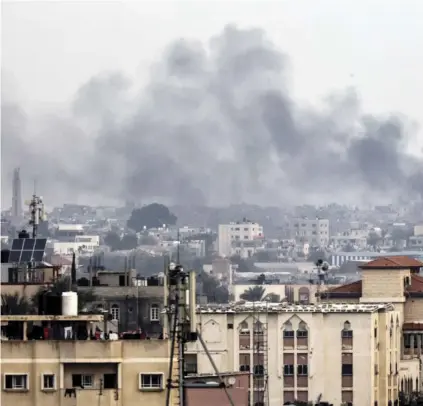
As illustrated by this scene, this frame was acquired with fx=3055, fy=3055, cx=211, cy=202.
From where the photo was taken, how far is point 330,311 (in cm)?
4275

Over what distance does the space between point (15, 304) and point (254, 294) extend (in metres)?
52.1

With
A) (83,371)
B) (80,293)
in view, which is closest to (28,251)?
(80,293)

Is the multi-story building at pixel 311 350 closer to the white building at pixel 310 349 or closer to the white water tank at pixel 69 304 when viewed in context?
the white building at pixel 310 349

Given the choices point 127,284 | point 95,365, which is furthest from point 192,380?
point 127,284

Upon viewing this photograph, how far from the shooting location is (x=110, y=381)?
20188 mm

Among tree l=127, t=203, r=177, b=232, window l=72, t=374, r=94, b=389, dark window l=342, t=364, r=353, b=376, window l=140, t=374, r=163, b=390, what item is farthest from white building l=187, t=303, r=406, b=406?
tree l=127, t=203, r=177, b=232

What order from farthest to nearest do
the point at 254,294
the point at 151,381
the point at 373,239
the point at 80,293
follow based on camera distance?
the point at 373,239 → the point at 254,294 → the point at 80,293 → the point at 151,381

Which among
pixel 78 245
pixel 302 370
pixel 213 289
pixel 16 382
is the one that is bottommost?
pixel 302 370

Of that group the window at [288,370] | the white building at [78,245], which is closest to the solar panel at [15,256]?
the window at [288,370]

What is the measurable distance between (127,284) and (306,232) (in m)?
101

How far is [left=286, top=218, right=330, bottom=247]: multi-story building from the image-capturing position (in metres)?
138

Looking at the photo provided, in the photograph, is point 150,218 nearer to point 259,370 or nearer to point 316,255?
point 316,255

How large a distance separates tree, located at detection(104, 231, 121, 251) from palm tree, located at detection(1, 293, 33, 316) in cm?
7940

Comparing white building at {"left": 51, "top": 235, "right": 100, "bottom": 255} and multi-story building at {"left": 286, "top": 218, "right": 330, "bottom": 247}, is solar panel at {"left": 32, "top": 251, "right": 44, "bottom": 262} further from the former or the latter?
multi-story building at {"left": 286, "top": 218, "right": 330, "bottom": 247}
